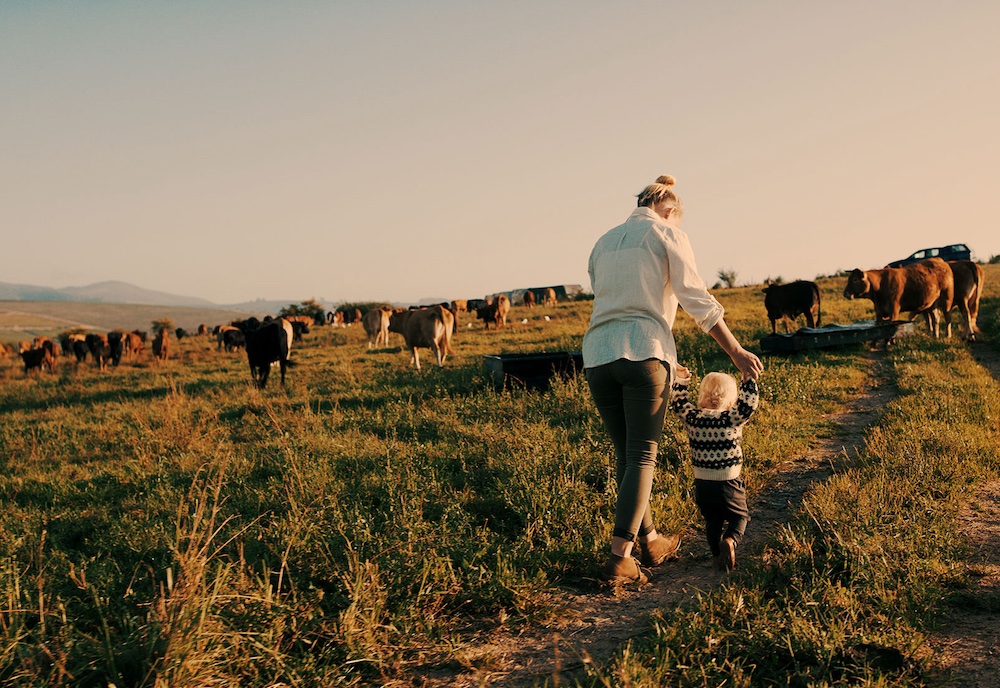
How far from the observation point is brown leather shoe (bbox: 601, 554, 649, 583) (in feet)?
12.8

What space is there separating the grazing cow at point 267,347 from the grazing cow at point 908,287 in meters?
12.9

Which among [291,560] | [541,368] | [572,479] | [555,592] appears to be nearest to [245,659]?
[291,560]

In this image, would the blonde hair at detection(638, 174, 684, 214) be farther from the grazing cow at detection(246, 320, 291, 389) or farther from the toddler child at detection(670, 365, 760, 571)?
the grazing cow at detection(246, 320, 291, 389)

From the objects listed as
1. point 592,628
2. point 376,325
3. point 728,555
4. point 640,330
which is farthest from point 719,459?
point 376,325

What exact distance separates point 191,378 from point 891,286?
18014mm

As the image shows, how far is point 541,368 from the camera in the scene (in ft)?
34.4

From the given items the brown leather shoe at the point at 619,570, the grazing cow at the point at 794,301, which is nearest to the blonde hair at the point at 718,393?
the brown leather shoe at the point at 619,570

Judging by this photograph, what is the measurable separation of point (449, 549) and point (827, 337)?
11.7 meters

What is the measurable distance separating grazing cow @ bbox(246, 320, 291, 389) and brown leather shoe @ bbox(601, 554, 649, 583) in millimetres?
12867

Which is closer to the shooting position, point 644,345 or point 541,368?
point 644,345

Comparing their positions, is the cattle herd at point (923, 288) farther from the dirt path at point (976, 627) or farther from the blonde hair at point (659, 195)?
the blonde hair at point (659, 195)

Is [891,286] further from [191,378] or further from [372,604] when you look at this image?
[191,378]

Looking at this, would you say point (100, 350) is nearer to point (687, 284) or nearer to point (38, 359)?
point (38, 359)

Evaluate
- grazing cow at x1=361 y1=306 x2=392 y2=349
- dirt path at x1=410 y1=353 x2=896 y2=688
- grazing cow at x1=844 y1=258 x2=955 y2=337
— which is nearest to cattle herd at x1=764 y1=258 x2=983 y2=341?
grazing cow at x1=844 y1=258 x2=955 y2=337
